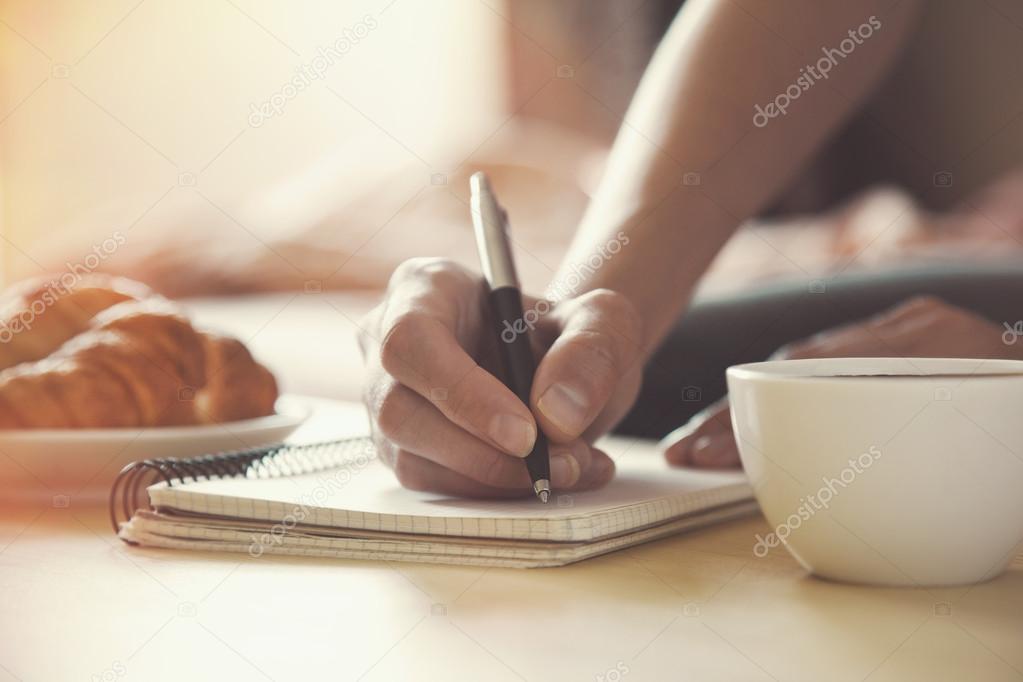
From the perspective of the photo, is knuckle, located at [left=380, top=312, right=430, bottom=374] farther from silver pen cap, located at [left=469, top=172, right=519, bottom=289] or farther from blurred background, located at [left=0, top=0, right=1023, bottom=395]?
blurred background, located at [left=0, top=0, right=1023, bottom=395]

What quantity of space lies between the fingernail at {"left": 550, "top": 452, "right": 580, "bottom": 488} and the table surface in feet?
0.19

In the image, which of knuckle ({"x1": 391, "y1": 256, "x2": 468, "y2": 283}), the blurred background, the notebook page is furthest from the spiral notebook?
the blurred background

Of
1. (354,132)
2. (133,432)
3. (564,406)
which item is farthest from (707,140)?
(354,132)

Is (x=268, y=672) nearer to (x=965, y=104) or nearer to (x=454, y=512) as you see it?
(x=454, y=512)

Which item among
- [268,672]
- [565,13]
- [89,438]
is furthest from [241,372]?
[565,13]

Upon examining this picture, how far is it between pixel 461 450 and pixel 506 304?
0.10m

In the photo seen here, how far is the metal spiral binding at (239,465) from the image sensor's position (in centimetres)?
53

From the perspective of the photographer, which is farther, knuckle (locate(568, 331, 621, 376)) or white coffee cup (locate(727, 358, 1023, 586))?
knuckle (locate(568, 331, 621, 376))

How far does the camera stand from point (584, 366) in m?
0.51

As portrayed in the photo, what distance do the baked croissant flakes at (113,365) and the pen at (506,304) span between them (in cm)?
27

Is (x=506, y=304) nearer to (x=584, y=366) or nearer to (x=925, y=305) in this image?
(x=584, y=366)

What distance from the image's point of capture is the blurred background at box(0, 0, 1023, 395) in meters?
2.50

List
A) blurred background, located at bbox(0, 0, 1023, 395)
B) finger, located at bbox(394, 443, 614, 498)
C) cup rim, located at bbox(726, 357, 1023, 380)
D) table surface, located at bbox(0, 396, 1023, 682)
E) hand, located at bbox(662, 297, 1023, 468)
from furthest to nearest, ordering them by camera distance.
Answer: blurred background, located at bbox(0, 0, 1023, 395), hand, located at bbox(662, 297, 1023, 468), finger, located at bbox(394, 443, 614, 498), cup rim, located at bbox(726, 357, 1023, 380), table surface, located at bbox(0, 396, 1023, 682)

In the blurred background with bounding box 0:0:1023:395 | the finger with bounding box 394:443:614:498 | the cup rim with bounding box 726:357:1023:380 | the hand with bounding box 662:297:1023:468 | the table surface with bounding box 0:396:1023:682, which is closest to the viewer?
the table surface with bounding box 0:396:1023:682
